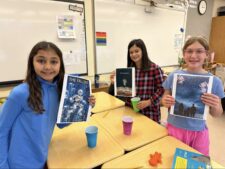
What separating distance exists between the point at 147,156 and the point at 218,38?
476 cm

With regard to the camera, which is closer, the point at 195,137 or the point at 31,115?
the point at 31,115

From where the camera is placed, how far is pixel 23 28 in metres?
2.18

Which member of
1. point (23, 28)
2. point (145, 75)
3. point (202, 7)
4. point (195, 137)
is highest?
point (202, 7)

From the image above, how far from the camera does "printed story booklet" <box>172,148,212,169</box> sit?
0.85 metres

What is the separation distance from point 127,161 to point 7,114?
0.70m

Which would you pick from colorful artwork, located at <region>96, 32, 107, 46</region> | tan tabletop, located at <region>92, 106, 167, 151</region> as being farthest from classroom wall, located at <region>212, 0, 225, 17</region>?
tan tabletop, located at <region>92, 106, 167, 151</region>

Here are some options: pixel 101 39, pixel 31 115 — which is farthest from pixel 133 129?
pixel 101 39

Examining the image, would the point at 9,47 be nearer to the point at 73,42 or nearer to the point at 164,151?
the point at 73,42

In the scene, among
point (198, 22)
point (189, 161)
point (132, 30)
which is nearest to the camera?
point (189, 161)

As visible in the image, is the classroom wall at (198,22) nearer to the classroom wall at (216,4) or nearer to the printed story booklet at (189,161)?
the classroom wall at (216,4)

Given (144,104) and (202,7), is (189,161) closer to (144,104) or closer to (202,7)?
(144,104)

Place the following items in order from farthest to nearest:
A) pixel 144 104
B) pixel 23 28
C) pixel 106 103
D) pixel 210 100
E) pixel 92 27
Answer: pixel 92 27 < pixel 23 28 < pixel 106 103 < pixel 144 104 < pixel 210 100

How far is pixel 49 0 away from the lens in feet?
7.44

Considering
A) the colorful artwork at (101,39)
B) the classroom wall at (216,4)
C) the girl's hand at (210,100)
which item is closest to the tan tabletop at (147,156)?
the girl's hand at (210,100)
